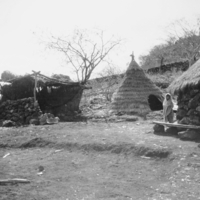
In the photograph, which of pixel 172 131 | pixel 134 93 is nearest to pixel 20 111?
pixel 134 93

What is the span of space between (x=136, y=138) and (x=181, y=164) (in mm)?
1934

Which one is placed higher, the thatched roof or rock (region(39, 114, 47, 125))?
the thatched roof

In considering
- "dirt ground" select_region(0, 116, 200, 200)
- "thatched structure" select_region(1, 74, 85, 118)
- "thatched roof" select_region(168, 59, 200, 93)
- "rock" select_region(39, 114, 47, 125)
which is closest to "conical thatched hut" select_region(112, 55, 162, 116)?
"thatched structure" select_region(1, 74, 85, 118)

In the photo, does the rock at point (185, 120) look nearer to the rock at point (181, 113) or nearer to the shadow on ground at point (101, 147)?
the rock at point (181, 113)

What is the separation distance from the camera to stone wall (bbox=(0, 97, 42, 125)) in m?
11.5

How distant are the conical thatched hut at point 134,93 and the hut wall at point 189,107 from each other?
3984 millimetres

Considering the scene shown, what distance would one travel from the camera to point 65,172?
5.49 meters

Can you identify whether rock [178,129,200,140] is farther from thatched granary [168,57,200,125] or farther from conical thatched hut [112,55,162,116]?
conical thatched hut [112,55,162,116]

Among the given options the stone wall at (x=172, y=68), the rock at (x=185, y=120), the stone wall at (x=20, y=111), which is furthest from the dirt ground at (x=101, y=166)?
the stone wall at (x=172, y=68)

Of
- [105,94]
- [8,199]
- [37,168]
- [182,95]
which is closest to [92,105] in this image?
[105,94]

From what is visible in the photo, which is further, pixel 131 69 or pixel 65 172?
pixel 131 69

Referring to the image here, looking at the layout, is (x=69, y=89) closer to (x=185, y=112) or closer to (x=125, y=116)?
(x=125, y=116)

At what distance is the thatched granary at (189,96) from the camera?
6.58 m

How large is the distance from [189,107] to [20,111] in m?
7.47
